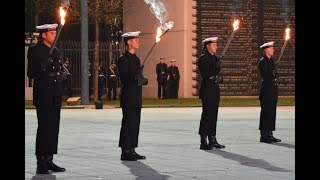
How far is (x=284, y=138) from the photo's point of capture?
61.1 feet

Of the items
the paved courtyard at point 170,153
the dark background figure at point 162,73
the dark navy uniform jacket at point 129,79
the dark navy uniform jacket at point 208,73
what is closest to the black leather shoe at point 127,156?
the paved courtyard at point 170,153

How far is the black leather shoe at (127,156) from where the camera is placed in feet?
46.7

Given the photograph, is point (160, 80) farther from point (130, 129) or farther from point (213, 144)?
point (130, 129)

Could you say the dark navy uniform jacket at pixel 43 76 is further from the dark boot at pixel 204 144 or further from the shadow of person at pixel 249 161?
the dark boot at pixel 204 144

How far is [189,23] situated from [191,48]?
1.16 m

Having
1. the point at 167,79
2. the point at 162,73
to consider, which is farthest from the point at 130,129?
the point at 167,79

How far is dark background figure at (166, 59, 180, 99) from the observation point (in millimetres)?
43312

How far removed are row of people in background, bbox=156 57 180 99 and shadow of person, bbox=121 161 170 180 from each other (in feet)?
96.5

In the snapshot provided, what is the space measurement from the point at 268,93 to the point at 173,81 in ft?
83.8

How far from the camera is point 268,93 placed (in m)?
18.1

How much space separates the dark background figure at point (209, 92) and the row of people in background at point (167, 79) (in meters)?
26.5

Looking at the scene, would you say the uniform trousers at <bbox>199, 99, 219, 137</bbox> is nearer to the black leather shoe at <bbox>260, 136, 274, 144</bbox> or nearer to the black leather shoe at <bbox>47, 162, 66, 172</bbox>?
the black leather shoe at <bbox>260, 136, 274, 144</bbox>

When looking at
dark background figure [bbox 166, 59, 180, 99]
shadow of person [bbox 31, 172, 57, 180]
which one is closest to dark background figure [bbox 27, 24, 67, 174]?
shadow of person [bbox 31, 172, 57, 180]
